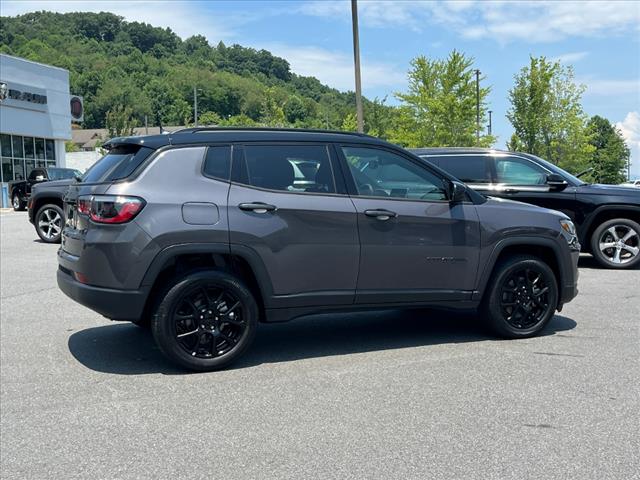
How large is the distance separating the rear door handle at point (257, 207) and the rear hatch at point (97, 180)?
0.82m

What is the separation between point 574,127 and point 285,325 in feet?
118

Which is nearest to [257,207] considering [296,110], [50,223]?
[50,223]

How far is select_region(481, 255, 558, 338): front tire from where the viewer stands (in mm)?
5750

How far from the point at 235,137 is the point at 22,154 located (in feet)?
111

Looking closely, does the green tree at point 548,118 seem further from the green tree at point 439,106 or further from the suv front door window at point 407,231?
the suv front door window at point 407,231

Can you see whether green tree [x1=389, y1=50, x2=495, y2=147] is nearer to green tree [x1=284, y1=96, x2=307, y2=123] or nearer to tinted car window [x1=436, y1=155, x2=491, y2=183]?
tinted car window [x1=436, y1=155, x2=491, y2=183]

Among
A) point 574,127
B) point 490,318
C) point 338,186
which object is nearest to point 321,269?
point 338,186

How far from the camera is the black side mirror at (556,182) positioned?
32.1 ft

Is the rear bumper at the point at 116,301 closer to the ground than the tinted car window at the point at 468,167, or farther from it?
closer to the ground

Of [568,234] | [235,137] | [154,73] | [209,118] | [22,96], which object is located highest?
[154,73]

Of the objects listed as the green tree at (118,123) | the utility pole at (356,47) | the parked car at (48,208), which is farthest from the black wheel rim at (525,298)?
the green tree at (118,123)

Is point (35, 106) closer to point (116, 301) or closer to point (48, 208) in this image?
point (48, 208)

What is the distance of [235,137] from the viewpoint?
519 cm

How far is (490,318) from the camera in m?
5.76
